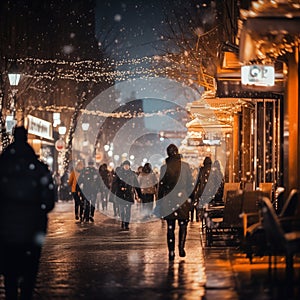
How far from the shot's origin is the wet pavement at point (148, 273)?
11500mm

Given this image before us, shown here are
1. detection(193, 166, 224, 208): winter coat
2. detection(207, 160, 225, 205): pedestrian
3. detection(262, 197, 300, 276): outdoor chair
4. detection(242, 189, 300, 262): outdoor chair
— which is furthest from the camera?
detection(207, 160, 225, 205): pedestrian

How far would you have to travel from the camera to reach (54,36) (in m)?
48.9

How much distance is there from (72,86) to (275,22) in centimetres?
5031

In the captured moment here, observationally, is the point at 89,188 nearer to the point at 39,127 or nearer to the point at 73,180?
the point at 73,180

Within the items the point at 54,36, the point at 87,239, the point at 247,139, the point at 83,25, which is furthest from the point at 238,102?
the point at 83,25

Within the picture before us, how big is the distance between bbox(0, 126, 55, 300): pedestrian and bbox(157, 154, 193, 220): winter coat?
5389 mm

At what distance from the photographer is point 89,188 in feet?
102

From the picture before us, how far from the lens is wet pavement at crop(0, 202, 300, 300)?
11.5m

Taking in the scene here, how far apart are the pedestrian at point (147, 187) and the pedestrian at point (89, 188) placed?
2280 mm

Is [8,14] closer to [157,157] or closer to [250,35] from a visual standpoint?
[250,35]

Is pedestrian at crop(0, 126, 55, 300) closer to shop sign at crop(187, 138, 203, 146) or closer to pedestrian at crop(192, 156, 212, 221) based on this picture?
pedestrian at crop(192, 156, 212, 221)

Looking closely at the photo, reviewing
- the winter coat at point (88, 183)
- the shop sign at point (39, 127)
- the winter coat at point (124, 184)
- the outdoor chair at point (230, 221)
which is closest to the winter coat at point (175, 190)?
the outdoor chair at point (230, 221)

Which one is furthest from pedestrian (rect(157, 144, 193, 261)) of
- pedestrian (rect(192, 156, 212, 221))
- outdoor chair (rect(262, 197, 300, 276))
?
pedestrian (rect(192, 156, 212, 221))

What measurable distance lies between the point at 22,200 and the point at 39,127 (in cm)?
4941
